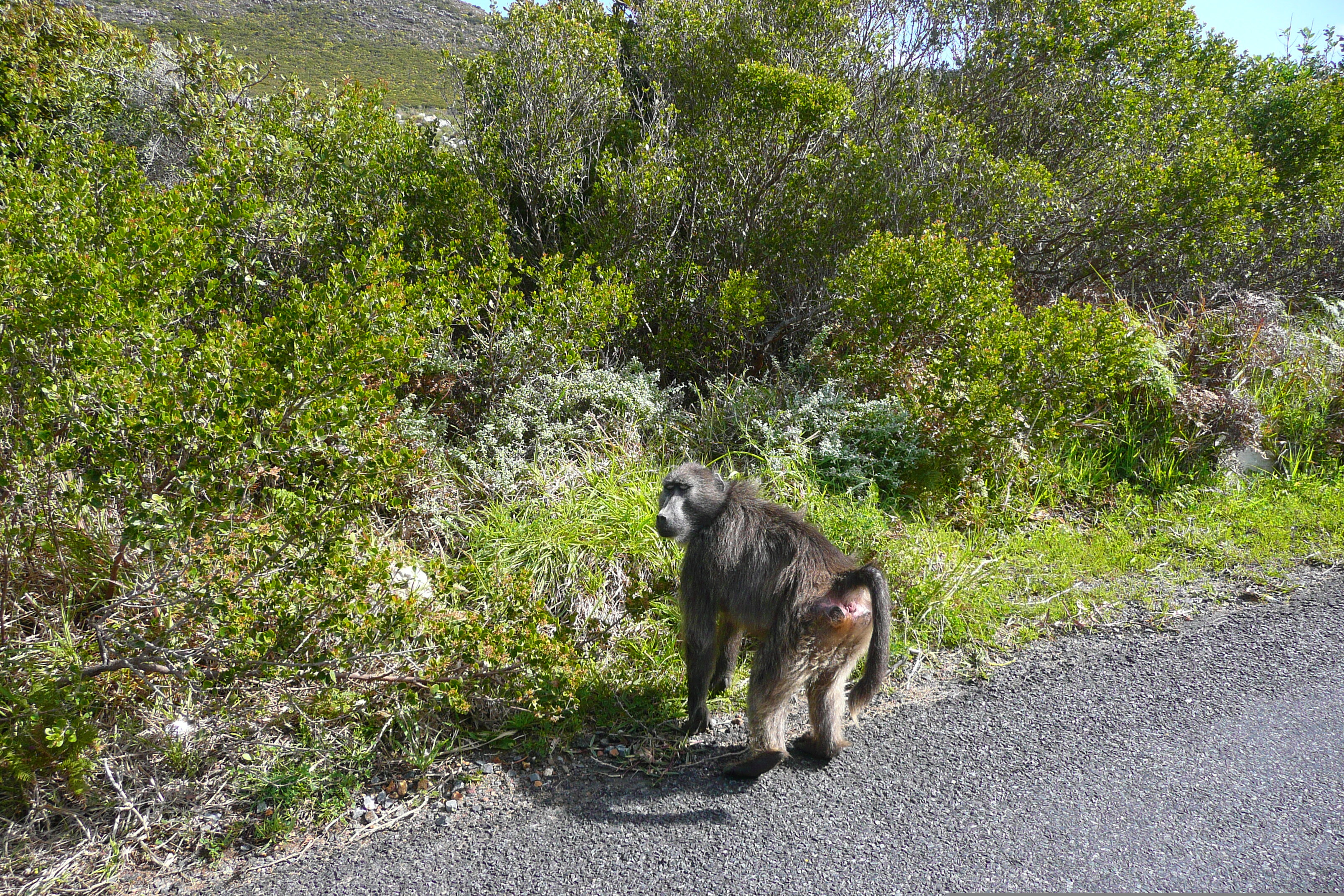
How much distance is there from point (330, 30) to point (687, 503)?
32.4 meters

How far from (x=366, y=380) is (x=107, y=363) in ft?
6.65

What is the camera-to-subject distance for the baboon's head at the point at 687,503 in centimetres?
346

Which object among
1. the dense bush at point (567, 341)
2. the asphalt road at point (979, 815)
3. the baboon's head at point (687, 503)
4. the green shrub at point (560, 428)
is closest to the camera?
the asphalt road at point (979, 815)

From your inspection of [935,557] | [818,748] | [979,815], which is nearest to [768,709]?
[818,748]

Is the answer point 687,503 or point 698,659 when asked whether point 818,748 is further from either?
point 687,503

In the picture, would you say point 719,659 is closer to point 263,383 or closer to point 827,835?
point 827,835

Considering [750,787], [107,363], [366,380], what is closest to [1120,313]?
[750,787]

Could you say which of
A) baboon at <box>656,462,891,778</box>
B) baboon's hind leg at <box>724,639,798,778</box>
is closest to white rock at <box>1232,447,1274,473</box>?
baboon at <box>656,462,891,778</box>

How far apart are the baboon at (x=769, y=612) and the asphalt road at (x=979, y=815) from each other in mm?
270

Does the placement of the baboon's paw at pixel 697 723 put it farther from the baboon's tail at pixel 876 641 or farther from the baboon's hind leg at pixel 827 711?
the baboon's tail at pixel 876 641

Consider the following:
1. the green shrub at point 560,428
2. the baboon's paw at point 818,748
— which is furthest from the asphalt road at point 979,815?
the green shrub at point 560,428

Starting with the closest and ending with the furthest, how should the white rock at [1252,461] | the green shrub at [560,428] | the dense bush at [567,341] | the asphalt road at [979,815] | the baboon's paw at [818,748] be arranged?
the asphalt road at [979,815], the dense bush at [567,341], the baboon's paw at [818,748], the green shrub at [560,428], the white rock at [1252,461]

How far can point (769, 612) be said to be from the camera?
127 inches

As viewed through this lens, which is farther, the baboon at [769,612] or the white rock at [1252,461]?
the white rock at [1252,461]
